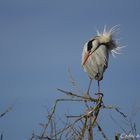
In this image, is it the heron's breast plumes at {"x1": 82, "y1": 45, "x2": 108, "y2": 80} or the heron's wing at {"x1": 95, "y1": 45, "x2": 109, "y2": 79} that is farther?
the heron's wing at {"x1": 95, "y1": 45, "x2": 109, "y2": 79}

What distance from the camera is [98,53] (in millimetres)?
14359

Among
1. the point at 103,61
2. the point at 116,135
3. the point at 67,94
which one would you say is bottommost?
the point at 116,135

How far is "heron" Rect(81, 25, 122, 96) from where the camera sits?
13.7 meters

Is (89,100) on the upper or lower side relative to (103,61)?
lower

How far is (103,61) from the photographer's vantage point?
555 inches

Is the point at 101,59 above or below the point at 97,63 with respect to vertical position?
above

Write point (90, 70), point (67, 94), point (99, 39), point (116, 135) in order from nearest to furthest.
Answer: point (116, 135)
point (67, 94)
point (90, 70)
point (99, 39)

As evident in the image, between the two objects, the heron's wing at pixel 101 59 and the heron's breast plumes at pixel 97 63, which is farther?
the heron's wing at pixel 101 59

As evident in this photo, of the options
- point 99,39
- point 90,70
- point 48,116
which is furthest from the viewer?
point 99,39

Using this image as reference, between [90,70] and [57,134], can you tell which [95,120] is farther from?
[90,70]

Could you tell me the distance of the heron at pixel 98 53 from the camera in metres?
13.7

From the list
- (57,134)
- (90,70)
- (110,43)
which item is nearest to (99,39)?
(110,43)

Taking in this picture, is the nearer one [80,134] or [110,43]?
[80,134]

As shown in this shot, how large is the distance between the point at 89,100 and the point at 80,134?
3.55 ft
